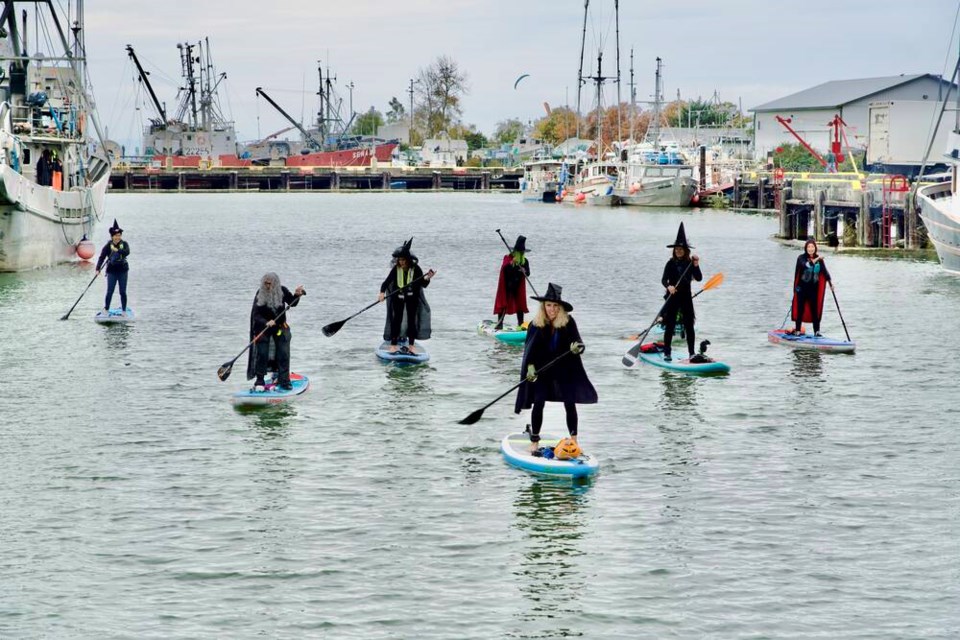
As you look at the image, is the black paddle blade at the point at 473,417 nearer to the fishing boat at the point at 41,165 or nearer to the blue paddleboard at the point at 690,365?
the blue paddleboard at the point at 690,365

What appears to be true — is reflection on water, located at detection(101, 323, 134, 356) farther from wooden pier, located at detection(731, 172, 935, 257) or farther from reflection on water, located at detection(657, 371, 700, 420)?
wooden pier, located at detection(731, 172, 935, 257)

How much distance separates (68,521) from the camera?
1558cm

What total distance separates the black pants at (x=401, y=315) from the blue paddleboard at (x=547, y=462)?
664cm

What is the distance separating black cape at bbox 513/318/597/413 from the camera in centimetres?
1650

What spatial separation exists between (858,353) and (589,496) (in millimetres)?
13440

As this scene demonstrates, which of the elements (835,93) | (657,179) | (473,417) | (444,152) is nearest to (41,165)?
(473,417)

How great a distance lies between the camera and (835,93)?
4695 inches

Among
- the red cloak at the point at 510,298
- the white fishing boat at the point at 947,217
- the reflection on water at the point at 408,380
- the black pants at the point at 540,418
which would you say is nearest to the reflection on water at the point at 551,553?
the black pants at the point at 540,418

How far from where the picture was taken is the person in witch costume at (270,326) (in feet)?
67.9

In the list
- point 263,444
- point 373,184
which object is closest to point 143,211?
point 373,184

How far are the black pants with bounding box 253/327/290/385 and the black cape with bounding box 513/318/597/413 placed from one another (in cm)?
549

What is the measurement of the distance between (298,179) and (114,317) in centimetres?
13081

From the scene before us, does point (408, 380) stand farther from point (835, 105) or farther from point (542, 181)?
point (542, 181)

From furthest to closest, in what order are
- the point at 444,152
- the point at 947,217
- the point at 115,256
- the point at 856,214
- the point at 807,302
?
1. the point at 444,152
2. the point at 856,214
3. the point at 947,217
4. the point at 115,256
5. the point at 807,302
